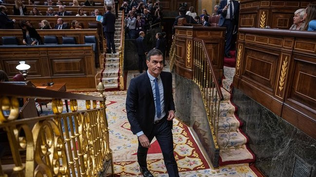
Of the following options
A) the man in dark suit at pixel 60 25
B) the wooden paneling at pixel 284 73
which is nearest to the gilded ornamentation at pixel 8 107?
the wooden paneling at pixel 284 73

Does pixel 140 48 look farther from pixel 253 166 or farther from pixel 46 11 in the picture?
pixel 253 166

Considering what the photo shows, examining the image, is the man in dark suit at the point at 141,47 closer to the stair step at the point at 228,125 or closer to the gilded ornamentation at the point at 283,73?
the stair step at the point at 228,125

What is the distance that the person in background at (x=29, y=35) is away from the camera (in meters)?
6.81

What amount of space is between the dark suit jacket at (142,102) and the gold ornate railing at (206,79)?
126cm

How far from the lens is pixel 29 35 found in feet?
23.0

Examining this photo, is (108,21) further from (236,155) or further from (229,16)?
(236,155)

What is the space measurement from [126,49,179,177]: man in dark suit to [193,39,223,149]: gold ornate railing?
1.14 meters

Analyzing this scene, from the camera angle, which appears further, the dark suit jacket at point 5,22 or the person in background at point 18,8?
the person in background at point 18,8

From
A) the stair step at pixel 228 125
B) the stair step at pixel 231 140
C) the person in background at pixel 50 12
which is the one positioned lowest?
the stair step at pixel 231 140

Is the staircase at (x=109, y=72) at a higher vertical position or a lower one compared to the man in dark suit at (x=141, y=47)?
lower

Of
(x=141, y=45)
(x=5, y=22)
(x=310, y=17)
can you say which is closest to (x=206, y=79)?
(x=310, y=17)

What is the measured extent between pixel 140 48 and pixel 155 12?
10.5ft

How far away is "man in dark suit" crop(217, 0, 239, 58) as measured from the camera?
5691 mm

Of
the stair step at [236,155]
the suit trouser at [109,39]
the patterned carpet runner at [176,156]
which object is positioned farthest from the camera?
the suit trouser at [109,39]
